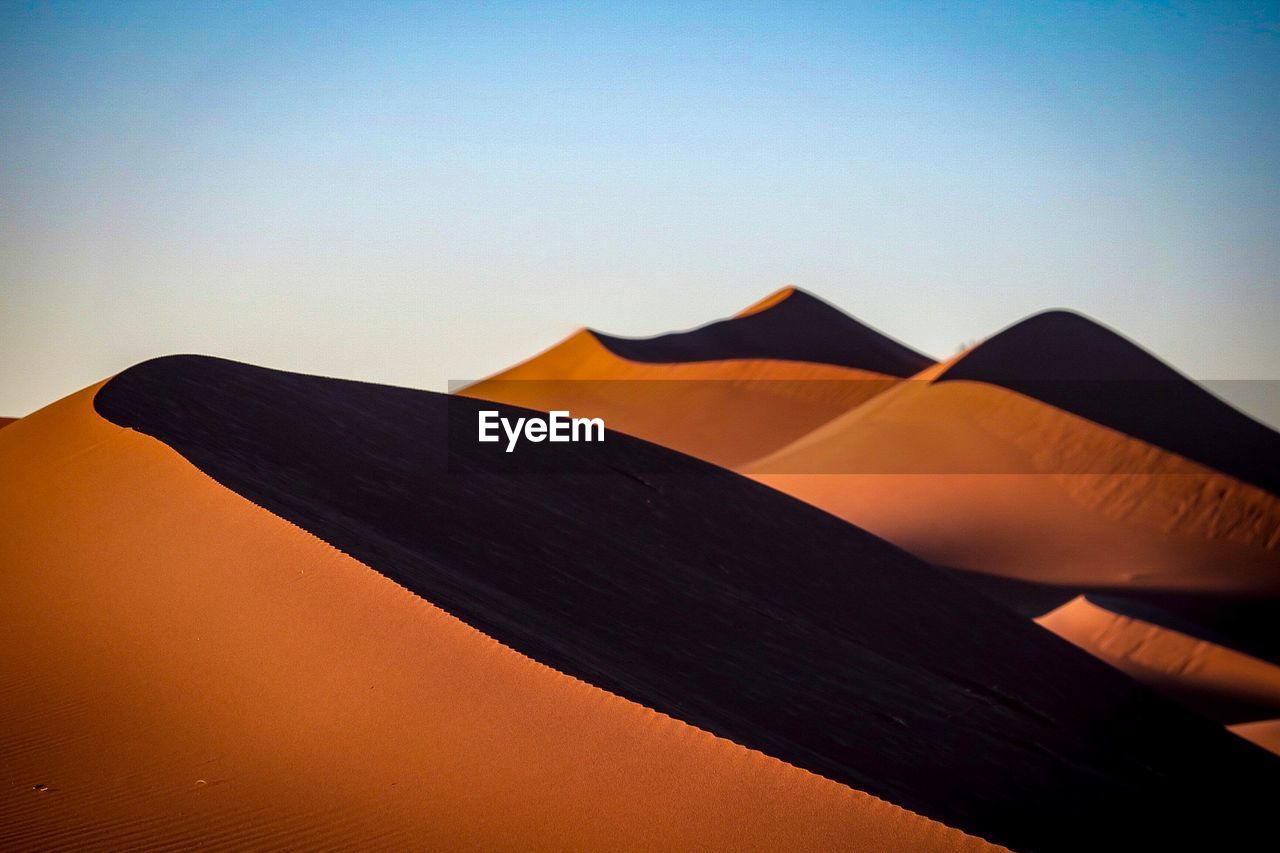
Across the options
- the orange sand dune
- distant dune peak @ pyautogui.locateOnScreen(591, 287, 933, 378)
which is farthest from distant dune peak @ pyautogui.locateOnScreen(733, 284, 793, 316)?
the orange sand dune

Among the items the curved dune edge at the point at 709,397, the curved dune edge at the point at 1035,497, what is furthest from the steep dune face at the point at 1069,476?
the curved dune edge at the point at 709,397

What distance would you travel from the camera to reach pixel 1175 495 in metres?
39.4

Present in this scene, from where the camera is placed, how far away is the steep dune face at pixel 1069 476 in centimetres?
3466

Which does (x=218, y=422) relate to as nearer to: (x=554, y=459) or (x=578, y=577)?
(x=578, y=577)

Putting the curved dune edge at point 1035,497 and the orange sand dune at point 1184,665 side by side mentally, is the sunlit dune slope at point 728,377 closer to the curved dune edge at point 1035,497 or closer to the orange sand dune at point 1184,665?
the curved dune edge at point 1035,497

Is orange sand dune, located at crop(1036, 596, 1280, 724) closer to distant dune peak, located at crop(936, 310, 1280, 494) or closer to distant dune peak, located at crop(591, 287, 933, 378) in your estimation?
distant dune peak, located at crop(936, 310, 1280, 494)

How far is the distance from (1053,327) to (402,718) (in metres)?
46.8

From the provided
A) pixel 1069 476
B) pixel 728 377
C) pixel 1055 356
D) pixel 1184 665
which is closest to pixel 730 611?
pixel 1184 665

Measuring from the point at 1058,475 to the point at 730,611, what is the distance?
96.9ft

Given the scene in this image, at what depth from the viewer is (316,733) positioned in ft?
21.0

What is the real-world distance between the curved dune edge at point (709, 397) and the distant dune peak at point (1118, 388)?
563 inches

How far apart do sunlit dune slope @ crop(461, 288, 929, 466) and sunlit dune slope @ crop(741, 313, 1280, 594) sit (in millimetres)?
13332

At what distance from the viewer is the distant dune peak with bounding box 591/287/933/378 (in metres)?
68.7

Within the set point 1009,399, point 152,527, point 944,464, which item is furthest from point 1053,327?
point 152,527
